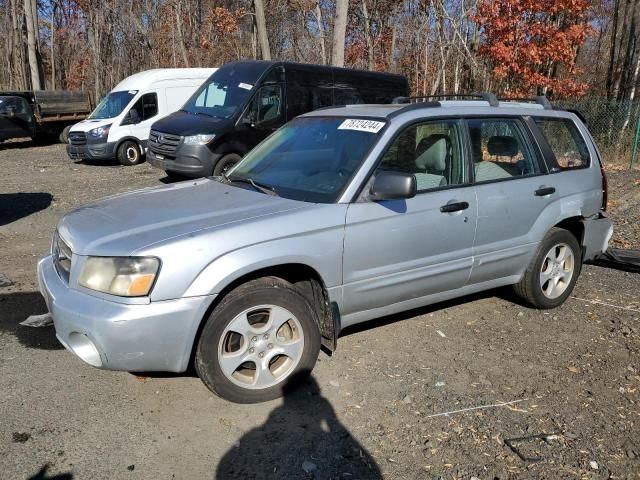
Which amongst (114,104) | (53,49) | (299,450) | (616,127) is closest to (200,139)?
(114,104)

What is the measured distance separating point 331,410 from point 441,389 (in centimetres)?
76

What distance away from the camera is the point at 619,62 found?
62.2ft

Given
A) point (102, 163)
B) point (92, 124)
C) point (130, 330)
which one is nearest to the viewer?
point (130, 330)

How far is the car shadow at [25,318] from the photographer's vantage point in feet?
13.8

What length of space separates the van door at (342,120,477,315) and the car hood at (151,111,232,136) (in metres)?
6.64

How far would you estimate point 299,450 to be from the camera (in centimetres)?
303

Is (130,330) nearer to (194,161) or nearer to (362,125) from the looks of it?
(362,125)

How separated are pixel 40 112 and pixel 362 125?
60.3 feet

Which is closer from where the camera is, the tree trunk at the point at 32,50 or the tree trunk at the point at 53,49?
the tree trunk at the point at 32,50

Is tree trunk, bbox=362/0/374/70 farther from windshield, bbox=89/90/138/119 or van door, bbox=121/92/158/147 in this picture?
windshield, bbox=89/90/138/119

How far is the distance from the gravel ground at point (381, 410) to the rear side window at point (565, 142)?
134cm

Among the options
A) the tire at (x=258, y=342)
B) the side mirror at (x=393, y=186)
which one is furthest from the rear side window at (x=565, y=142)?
the tire at (x=258, y=342)

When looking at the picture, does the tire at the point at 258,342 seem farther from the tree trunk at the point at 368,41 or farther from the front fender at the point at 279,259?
the tree trunk at the point at 368,41

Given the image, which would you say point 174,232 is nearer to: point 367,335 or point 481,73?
→ point 367,335
